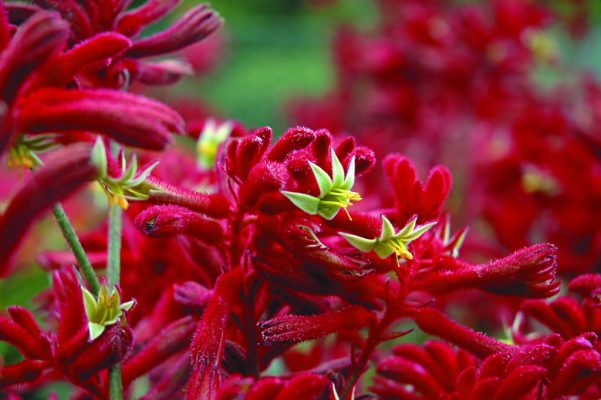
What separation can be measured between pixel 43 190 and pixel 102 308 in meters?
0.14

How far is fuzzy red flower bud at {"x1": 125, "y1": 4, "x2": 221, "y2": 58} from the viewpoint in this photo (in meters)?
0.72

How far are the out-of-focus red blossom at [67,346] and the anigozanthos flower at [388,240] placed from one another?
18 centimetres

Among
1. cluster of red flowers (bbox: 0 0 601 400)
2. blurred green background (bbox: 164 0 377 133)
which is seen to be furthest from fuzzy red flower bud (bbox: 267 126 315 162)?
blurred green background (bbox: 164 0 377 133)

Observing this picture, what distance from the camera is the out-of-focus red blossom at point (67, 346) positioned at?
1.96 ft

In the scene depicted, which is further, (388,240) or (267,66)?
(267,66)

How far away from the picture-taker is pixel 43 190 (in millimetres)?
492

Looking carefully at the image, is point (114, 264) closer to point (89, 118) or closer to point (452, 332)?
point (89, 118)

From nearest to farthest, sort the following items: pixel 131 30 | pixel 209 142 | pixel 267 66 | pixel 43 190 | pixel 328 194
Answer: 1. pixel 43 190
2. pixel 328 194
3. pixel 131 30
4. pixel 209 142
5. pixel 267 66

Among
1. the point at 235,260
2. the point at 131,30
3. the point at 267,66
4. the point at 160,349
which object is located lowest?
the point at 267,66

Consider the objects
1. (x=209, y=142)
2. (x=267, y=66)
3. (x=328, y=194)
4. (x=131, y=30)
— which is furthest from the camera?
(x=267, y=66)

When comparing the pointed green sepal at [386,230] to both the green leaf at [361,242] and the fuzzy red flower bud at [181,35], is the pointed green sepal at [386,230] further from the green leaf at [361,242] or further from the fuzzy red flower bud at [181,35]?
the fuzzy red flower bud at [181,35]

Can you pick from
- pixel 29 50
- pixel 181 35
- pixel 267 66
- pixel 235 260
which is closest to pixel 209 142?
pixel 181 35

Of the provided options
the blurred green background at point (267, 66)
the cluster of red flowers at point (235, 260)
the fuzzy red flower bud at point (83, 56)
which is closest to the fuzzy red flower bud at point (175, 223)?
the cluster of red flowers at point (235, 260)

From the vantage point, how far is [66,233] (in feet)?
1.94
